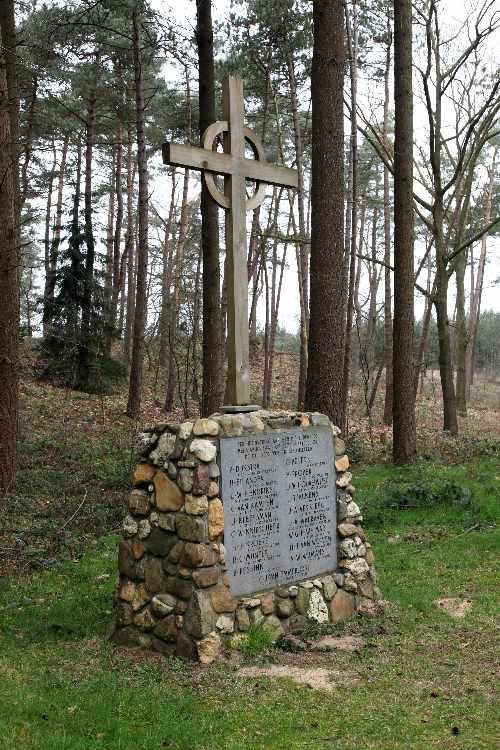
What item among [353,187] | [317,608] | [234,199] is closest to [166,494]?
[317,608]

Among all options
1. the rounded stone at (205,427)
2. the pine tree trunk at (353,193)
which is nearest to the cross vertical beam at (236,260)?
the rounded stone at (205,427)

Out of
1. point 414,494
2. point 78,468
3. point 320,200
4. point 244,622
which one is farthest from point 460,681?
point 78,468

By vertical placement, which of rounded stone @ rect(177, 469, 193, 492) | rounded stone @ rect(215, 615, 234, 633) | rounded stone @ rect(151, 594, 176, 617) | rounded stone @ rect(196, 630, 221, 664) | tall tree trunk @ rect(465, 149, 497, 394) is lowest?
rounded stone @ rect(196, 630, 221, 664)

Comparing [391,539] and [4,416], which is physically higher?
[4,416]

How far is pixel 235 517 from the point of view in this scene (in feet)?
18.4

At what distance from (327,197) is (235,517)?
6.18m

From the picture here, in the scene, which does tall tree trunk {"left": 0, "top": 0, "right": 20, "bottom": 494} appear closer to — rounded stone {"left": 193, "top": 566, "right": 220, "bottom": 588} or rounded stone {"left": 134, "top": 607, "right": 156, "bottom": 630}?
rounded stone {"left": 134, "top": 607, "right": 156, "bottom": 630}

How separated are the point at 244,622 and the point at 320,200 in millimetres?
6708

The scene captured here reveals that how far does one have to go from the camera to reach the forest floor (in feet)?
13.2

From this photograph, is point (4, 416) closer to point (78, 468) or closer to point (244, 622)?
point (78, 468)

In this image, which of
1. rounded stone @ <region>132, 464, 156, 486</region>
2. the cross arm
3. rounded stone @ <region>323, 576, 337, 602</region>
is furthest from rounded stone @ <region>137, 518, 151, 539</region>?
the cross arm

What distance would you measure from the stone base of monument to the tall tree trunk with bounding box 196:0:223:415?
7.05 meters

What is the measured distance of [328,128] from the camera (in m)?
10.2

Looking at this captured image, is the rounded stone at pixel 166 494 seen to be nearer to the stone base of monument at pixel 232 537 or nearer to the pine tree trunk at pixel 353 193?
the stone base of monument at pixel 232 537
